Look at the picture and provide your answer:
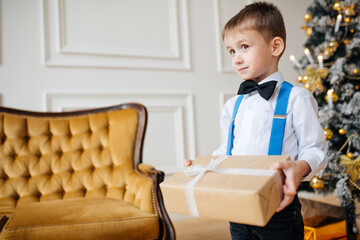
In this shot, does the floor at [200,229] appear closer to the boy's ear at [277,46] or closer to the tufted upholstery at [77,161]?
the tufted upholstery at [77,161]

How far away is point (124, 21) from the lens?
249 centimetres

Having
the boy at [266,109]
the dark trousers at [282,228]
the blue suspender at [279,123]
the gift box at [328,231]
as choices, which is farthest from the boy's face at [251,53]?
the gift box at [328,231]

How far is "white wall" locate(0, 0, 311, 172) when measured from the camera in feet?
7.09

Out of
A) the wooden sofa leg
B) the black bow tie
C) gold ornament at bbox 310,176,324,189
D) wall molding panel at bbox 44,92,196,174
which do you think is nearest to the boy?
the black bow tie

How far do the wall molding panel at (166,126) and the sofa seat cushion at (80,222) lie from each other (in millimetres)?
1178

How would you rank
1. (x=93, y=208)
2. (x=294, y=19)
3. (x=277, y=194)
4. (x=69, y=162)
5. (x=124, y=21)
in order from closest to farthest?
(x=277, y=194), (x=93, y=208), (x=69, y=162), (x=124, y=21), (x=294, y=19)

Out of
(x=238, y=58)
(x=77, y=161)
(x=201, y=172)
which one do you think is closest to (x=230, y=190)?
(x=201, y=172)

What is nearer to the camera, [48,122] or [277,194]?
[277,194]

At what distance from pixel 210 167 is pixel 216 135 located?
6.77ft

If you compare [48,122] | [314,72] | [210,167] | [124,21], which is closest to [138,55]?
[124,21]

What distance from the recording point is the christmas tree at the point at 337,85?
6.40ft

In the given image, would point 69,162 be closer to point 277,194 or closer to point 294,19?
point 277,194

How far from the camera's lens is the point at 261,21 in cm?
97

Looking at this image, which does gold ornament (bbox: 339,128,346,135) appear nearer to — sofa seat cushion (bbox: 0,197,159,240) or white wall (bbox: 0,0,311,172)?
white wall (bbox: 0,0,311,172)
